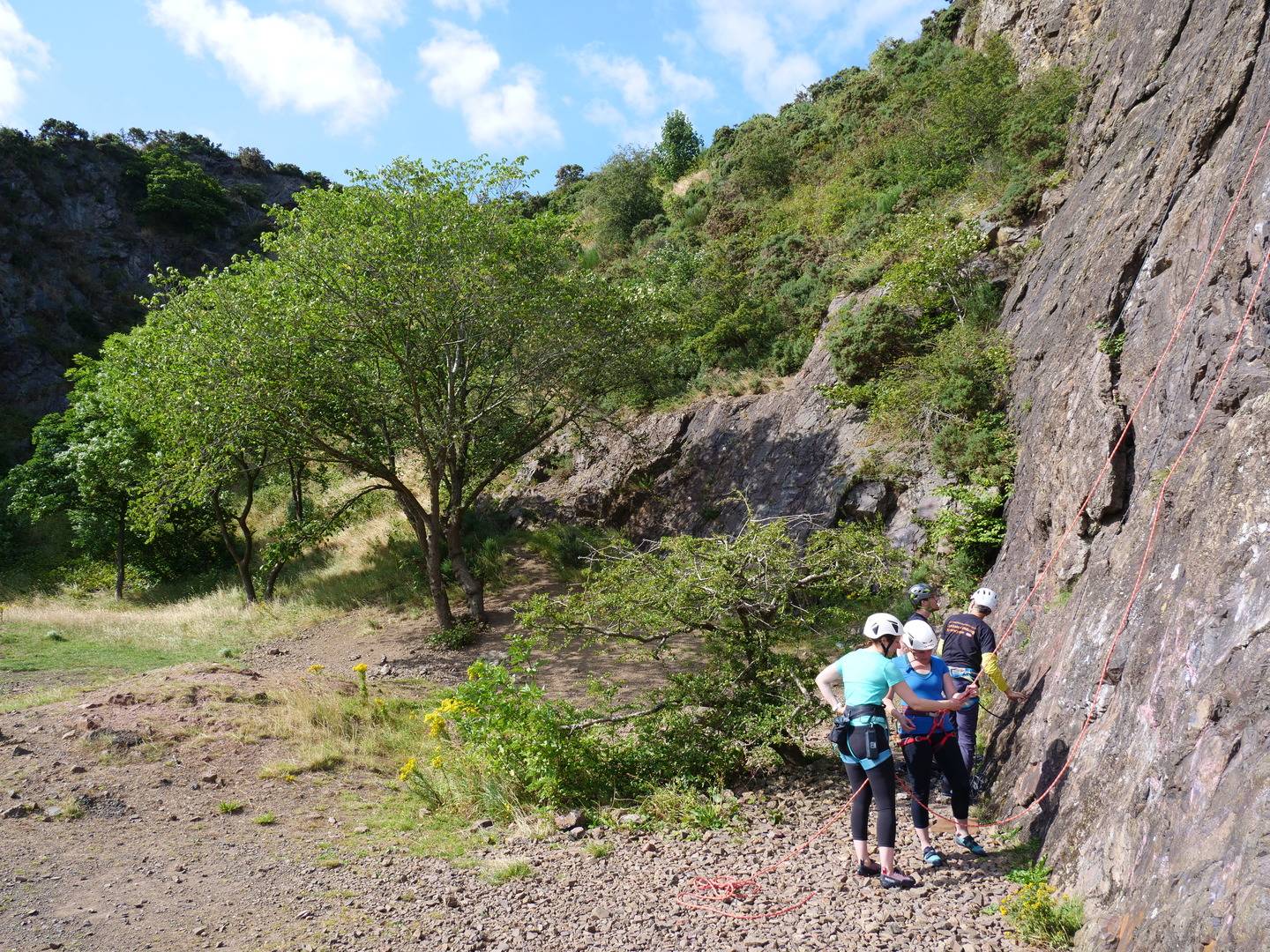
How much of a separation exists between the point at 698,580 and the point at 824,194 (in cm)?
2124

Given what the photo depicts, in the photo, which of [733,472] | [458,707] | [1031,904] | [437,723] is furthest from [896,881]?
[733,472]

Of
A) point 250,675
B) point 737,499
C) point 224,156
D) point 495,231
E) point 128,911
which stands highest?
point 224,156

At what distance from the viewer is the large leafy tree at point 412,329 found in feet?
43.8

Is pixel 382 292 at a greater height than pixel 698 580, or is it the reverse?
pixel 382 292

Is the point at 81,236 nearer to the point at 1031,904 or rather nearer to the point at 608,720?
the point at 608,720

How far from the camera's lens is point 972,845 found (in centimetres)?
473

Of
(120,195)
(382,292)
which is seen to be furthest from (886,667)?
(120,195)

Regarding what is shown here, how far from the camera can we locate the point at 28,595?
872 inches

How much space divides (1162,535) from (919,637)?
5.46 ft

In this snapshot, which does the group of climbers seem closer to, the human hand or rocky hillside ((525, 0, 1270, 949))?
the human hand

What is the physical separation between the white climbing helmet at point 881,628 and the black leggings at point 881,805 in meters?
0.73

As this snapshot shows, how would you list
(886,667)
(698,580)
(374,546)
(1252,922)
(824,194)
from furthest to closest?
(824,194)
(374,546)
(698,580)
(886,667)
(1252,922)

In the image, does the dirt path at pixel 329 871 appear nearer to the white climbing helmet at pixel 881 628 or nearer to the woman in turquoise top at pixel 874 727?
the woman in turquoise top at pixel 874 727

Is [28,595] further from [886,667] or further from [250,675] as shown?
[886,667]
